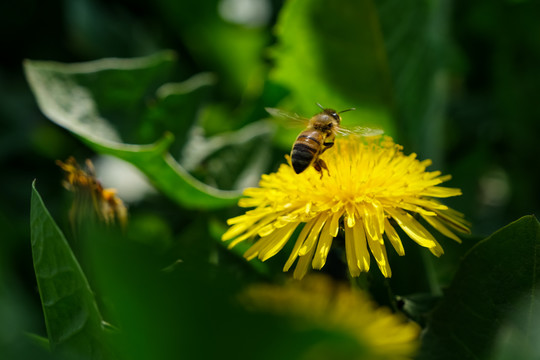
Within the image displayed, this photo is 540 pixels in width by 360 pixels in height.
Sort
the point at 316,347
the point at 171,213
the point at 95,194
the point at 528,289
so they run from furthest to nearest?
the point at 171,213
the point at 95,194
the point at 528,289
the point at 316,347

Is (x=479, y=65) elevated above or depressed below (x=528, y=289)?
above

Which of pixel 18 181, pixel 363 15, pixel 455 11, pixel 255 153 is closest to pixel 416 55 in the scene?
pixel 363 15

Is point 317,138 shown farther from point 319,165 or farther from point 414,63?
point 414,63

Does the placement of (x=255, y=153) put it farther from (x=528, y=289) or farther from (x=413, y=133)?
(x=528, y=289)

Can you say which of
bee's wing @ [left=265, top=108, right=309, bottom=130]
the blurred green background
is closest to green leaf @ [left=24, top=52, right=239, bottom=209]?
the blurred green background

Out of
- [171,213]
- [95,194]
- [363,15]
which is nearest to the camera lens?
[95,194]

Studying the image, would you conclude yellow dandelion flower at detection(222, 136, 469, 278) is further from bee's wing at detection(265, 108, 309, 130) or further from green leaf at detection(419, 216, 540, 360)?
bee's wing at detection(265, 108, 309, 130)

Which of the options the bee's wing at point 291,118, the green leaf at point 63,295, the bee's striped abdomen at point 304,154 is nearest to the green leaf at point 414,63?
the bee's wing at point 291,118
